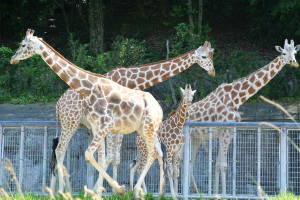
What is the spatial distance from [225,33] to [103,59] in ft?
20.1

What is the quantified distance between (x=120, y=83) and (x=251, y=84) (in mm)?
2839

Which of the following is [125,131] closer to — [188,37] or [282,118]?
[282,118]

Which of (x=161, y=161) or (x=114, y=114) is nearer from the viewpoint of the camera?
(x=114, y=114)

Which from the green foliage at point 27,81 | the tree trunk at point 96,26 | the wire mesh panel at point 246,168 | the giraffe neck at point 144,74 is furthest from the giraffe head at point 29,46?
the tree trunk at point 96,26

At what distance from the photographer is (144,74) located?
922 centimetres

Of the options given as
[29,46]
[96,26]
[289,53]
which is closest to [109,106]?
[29,46]

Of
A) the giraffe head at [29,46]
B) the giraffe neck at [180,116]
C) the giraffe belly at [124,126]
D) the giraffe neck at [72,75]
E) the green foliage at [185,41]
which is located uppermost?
the green foliage at [185,41]

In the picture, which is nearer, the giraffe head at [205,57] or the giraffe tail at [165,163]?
the giraffe tail at [165,163]

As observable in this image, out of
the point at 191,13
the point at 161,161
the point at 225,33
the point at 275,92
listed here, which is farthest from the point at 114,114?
the point at 225,33

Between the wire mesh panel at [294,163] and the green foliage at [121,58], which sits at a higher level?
the green foliage at [121,58]

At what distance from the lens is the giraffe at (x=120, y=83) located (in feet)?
27.8

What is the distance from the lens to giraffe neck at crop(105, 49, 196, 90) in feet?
30.0

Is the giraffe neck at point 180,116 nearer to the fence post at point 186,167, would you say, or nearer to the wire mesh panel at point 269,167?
the fence post at point 186,167

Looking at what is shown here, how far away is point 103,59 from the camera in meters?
13.2
